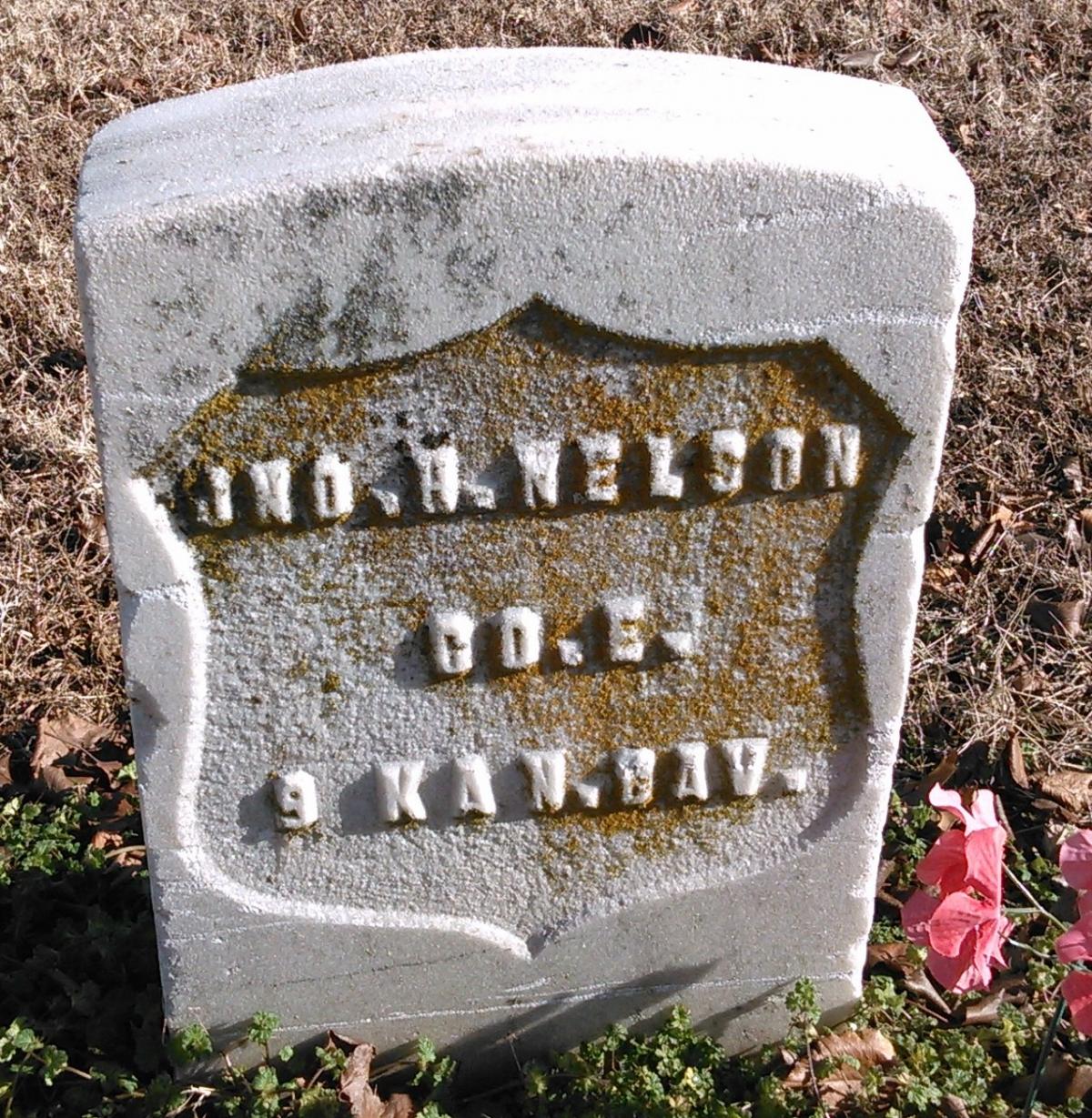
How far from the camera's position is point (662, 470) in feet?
5.97

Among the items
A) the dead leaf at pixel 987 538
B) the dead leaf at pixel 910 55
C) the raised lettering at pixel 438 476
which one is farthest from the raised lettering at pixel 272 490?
the dead leaf at pixel 910 55

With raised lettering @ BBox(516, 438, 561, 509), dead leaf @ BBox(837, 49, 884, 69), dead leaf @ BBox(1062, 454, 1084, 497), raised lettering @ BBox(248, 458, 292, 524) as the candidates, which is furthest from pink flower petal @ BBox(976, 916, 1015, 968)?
dead leaf @ BBox(837, 49, 884, 69)

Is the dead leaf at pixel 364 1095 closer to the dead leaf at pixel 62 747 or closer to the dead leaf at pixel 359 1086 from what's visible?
the dead leaf at pixel 359 1086

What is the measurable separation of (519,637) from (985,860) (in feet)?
2.26

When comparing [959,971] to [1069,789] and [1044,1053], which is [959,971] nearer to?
[1044,1053]

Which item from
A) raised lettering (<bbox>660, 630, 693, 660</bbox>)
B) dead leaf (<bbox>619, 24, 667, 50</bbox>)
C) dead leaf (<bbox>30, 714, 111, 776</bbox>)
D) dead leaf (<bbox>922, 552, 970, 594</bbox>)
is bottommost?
dead leaf (<bbox>30, 714, 111, 776</bbox>)

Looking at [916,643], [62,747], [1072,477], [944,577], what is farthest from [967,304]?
[62,747]

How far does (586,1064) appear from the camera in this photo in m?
2.20

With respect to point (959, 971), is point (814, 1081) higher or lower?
lower

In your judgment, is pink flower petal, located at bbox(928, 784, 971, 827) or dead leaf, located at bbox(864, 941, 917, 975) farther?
dead leaf, located at bbox(864, 941, 917, 975)

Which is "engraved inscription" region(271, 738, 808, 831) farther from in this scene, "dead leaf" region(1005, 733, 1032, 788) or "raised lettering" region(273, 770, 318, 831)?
"dead leaf" region(1005, 733, 1032, 788)

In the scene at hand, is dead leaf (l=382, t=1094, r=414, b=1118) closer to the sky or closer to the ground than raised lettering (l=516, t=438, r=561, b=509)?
closer to the ground

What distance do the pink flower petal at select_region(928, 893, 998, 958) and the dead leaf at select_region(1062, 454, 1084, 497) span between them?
1.70 m

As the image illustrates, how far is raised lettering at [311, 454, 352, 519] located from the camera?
175 centimetres
